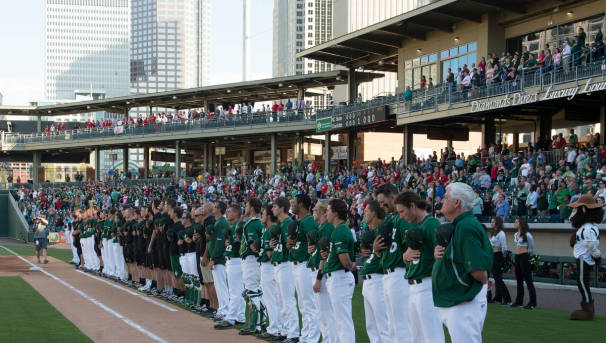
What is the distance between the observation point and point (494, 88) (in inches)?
957

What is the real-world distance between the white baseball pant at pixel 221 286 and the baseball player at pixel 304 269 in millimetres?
2719

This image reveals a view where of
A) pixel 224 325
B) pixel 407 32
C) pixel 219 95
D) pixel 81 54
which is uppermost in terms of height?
pixel 81 54

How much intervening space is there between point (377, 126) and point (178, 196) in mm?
12627

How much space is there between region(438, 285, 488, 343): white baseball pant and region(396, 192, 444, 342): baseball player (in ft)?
2.19

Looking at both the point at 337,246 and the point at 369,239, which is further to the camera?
the point at 337,246

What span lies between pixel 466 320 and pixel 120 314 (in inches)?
347

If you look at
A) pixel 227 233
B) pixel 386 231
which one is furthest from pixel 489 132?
pixel 386 231

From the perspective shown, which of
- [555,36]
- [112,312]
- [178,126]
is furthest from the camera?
[178,126]

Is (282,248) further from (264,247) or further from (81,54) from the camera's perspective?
(81,54)

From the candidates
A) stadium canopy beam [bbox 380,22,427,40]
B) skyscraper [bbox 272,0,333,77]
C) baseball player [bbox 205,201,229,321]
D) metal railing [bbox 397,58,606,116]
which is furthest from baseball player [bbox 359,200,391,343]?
skyscraper [bbox 272,0,333,77]

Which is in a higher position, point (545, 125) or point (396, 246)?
point (545, 125)

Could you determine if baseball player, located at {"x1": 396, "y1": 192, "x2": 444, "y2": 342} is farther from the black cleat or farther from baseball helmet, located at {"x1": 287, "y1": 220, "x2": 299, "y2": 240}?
the black cleat

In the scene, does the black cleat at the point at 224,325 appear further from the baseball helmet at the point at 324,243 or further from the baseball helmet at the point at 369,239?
the baseball helmet at the point at 369,239

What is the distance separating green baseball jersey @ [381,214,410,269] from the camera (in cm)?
729
